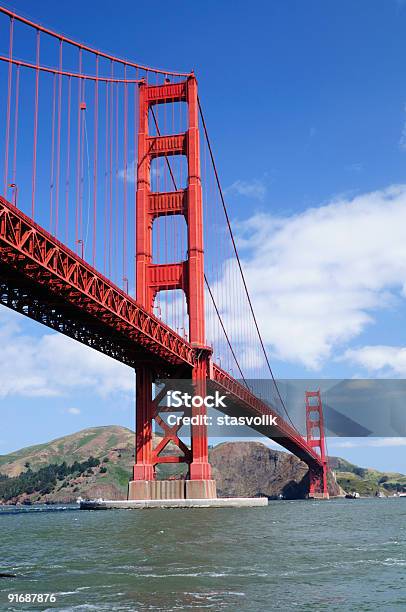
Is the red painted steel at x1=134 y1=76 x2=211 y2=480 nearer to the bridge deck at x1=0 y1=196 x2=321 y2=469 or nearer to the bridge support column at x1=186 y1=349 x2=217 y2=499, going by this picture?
the bridge support column at x1=186 y1=349 x2=217 y2=499

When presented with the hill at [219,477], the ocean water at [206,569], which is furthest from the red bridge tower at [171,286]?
the hill at [219,477]

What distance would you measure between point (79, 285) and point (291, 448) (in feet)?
247

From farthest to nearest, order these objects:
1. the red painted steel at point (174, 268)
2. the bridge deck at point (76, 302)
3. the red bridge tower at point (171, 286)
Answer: the red painted steel at point (174, 268), the red bridge tower at point (171, 286), the bridge deck at point (76, 302)

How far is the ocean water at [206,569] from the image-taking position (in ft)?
45.1

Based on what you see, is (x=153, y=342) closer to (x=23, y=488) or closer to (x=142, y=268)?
(x=142, y=268)

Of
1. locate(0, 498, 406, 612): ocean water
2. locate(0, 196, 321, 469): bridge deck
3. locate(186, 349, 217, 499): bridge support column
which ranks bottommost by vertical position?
locate(0, 498, 406, 612): ocean water

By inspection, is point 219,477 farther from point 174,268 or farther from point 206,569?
point 206,569

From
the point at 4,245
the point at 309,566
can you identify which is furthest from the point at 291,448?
the point at 309,566

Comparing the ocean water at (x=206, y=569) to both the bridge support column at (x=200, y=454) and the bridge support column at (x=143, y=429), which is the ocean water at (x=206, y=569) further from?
the bridge support column at (x=143, y=429)

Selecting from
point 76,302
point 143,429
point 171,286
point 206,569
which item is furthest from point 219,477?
point 206,569

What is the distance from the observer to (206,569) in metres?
17.8

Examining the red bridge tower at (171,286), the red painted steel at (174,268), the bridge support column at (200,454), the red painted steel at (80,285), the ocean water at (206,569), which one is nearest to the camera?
the ocean water at (206,569)

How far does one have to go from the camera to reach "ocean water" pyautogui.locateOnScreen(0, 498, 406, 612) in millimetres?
13758

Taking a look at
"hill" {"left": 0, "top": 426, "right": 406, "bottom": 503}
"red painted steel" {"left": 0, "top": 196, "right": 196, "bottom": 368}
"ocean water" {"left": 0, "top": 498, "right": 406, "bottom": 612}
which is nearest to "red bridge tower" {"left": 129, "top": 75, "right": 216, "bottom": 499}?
"red painted steel" {"left": 0, "top": 196, "right": 196, "bottom": 368}
